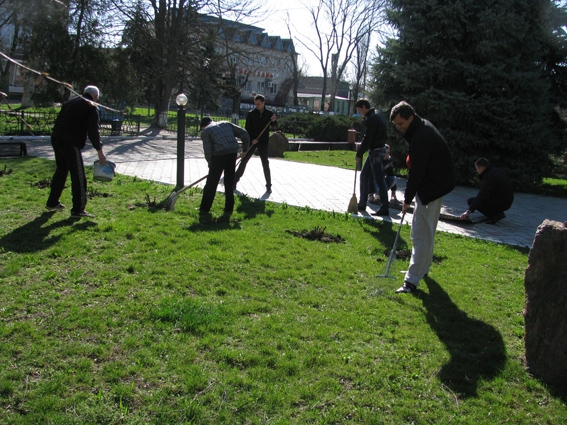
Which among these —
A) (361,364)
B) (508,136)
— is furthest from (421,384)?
(508,136)

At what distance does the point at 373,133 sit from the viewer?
8953 millimetres

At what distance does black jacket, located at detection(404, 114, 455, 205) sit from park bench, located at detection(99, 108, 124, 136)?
64.1 feet

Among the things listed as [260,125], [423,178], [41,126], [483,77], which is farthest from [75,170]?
[41,126]

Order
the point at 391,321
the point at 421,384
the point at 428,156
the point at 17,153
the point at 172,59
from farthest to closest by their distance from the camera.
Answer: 1. the point at 172,59
2. the point at 17,153
3. the point at 428,156
4. the point at 391,321
5. the point at 421,384

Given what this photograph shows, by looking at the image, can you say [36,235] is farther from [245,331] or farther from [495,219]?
[495,219]

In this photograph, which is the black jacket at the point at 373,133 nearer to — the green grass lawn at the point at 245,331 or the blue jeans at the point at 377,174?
the blue jeans at the point at 377,174

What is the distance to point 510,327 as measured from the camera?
4.73 meters

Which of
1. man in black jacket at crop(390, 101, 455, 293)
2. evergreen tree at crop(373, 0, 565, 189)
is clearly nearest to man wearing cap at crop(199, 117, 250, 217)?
man in black jacket at crop(390, 101, 455, 293)

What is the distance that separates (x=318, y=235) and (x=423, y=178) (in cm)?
225

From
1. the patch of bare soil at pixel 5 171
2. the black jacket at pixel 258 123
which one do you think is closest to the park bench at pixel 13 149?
the patch of bare soil at pixel 5 171

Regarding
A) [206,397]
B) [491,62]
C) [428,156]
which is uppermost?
[491,62]

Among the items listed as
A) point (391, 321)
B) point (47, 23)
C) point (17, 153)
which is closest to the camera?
point (391, 321)

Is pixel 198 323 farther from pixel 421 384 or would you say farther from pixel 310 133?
pixel 310 133

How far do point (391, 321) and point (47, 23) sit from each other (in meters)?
23.2
